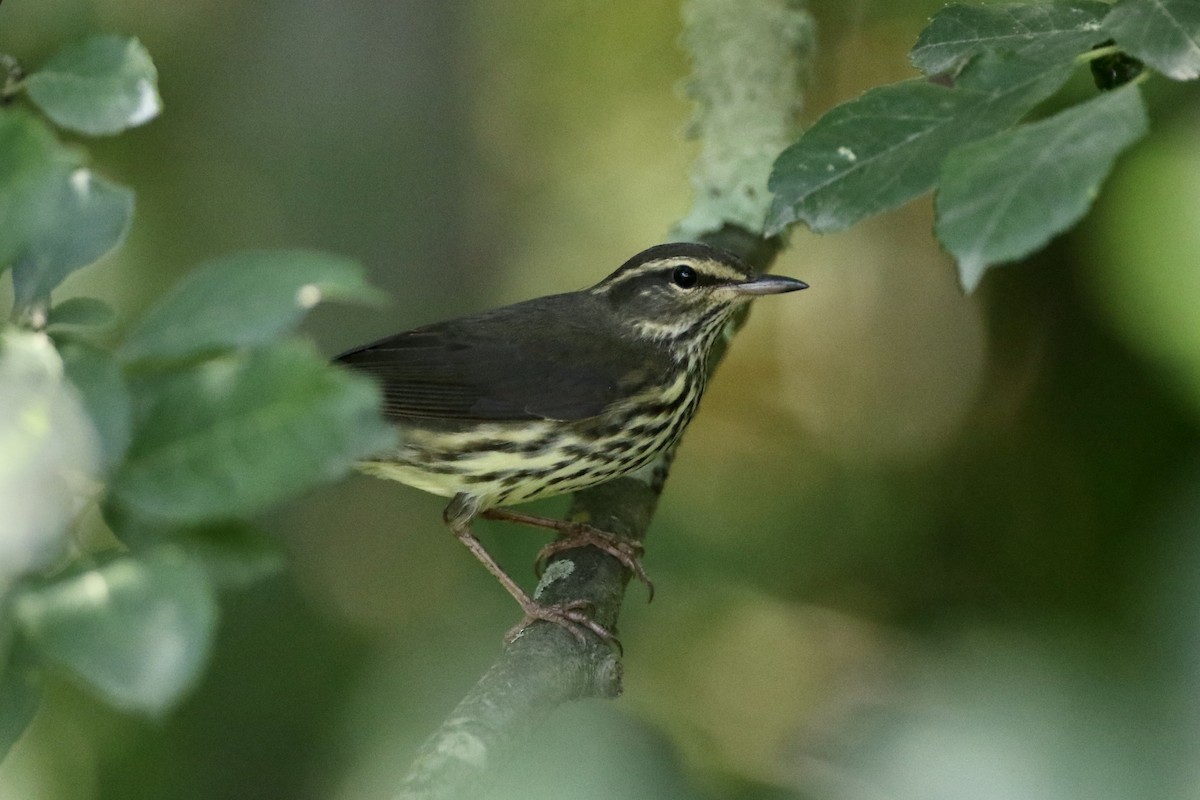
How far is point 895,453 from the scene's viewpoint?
5.35 metres

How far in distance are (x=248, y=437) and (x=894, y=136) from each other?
1063 millimetres

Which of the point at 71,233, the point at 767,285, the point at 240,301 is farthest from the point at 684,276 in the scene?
the point at 240,301

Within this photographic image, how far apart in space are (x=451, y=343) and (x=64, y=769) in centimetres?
196

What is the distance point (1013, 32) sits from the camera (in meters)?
2.00

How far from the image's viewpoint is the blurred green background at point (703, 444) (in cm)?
304

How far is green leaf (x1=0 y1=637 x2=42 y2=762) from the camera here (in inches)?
47.7

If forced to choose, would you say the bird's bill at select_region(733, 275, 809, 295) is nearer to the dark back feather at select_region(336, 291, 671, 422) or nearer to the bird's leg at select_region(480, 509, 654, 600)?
the dark back feather at select_region(336, 291, 671, 422)

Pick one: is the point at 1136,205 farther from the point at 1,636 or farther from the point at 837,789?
the point at 1,636

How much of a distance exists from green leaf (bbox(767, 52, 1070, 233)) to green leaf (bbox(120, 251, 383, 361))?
0.81 meters

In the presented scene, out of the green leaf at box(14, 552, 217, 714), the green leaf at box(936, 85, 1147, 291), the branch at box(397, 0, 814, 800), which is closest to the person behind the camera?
the green leaf at box(14, 552, 217, 714)

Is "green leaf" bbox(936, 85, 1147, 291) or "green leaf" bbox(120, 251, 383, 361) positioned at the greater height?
"green leaf" bbox(936, 85, 1147, 291)

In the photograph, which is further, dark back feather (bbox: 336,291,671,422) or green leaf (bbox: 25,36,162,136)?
dark back feather (bbox: 336,291,671,422)

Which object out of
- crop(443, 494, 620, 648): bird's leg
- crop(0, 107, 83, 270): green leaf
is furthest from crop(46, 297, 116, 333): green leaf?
crop(443, 494, 620, 648): bird's leg

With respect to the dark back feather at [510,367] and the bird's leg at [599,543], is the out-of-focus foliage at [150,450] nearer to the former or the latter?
the bird's leg at [599,543]
